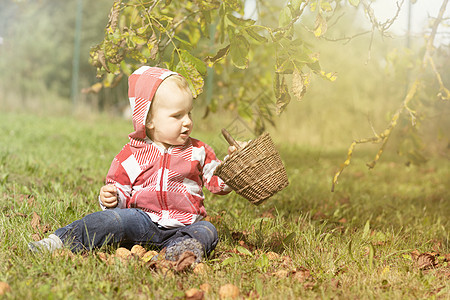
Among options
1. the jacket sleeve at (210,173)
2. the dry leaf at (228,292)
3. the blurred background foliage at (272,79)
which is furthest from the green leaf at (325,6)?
the dry leaf at (228,292)

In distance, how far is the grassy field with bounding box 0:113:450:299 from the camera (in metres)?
1.94

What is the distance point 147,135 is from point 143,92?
0.74ft

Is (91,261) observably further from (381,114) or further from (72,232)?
(381,114)

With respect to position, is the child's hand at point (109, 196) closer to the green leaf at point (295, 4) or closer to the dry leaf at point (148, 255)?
the dry leaf at point (148, 255)

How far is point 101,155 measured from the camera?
5180mm

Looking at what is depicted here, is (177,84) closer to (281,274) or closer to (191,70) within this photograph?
(191,70)

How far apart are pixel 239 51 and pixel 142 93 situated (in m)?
0.52

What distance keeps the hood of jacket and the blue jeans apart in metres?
0.36

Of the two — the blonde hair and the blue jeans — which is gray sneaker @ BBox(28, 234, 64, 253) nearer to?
the blue jeans

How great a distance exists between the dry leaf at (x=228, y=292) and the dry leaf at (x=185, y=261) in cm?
24

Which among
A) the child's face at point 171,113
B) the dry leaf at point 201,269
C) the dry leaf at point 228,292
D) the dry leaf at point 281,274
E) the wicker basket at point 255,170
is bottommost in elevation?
the dry leaf at point 281,274

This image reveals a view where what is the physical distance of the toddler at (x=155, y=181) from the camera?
2301 mm

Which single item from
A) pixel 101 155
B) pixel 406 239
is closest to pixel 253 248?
pixel 406 239

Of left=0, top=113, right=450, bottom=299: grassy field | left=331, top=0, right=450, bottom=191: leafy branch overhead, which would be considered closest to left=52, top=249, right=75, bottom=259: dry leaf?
left=0, top=113, right=450, bottom=299: grassy field
